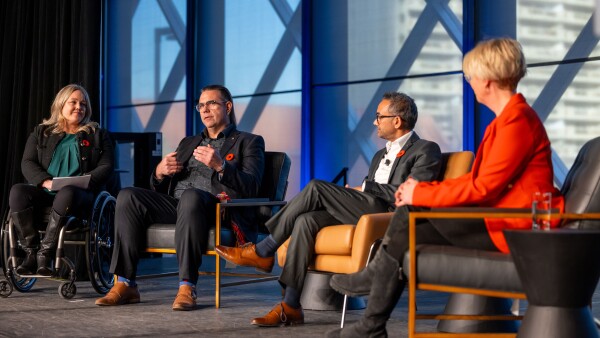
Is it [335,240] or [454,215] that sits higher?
[454,215]

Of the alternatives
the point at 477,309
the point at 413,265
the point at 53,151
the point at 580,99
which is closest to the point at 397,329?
the point at 477,309

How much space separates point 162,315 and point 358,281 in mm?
1339

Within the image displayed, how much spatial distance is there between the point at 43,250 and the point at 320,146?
3163 millimetres

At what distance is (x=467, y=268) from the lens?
2.55 m

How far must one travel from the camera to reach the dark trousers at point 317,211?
3617 millimetres

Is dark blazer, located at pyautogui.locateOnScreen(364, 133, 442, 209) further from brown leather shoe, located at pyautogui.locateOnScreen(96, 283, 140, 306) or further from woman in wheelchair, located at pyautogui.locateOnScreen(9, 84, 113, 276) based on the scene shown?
woman in wheelchair, located at pyautogui.locateOnScreen(9, 84, 113, 276)

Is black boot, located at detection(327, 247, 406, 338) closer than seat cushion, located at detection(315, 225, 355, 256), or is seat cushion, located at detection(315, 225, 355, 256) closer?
black boot, located at detection(327, 247, 406, 338)

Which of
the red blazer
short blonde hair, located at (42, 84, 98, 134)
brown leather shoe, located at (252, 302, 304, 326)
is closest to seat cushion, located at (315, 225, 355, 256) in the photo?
brown leather shoe, located at (252, 302, 304, 326)

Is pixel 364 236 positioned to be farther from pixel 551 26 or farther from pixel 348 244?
pixel 551 26

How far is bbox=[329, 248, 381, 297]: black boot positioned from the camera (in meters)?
2.88

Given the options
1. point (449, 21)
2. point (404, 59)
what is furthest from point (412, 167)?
point (404, 59)

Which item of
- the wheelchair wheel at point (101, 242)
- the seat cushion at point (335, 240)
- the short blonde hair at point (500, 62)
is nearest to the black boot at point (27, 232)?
the wheelchair wheel at point (101, 242)

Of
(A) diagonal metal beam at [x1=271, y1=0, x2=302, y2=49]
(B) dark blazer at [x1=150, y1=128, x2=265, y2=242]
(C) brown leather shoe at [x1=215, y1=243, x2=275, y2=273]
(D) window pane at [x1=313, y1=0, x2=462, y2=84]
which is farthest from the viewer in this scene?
(A) diagonal metal beam at [x1=271, y1=0, x2=302, y2=49]

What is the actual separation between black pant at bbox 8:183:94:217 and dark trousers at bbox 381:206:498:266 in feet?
7.79
